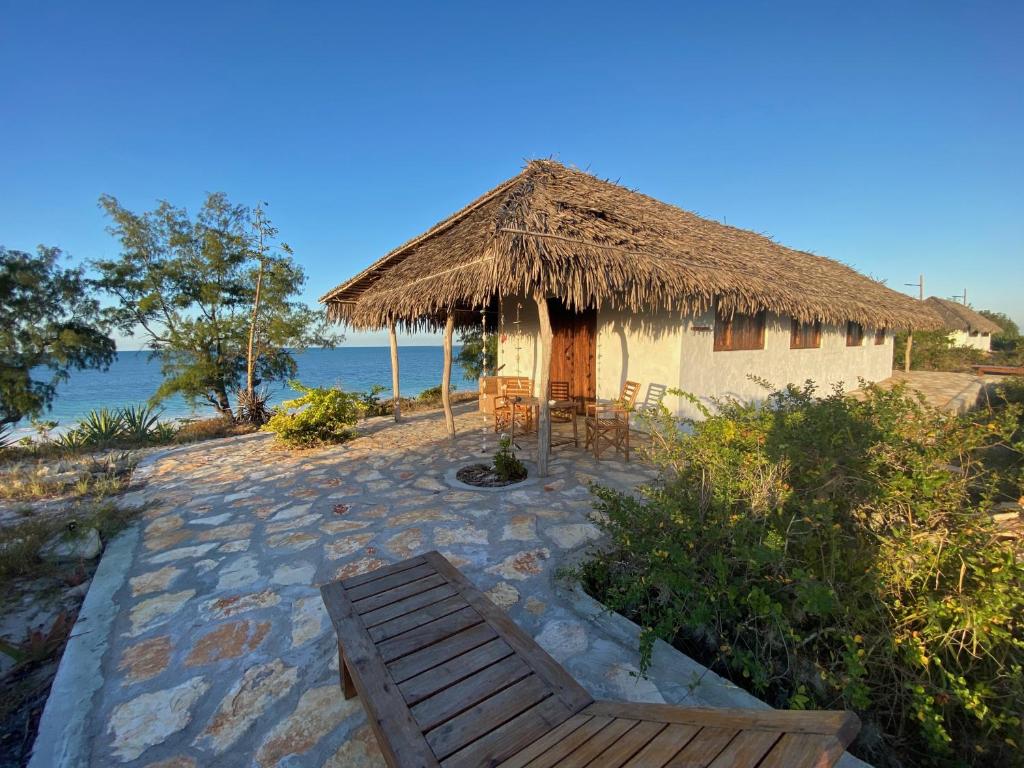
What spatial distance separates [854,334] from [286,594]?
46.4 ft

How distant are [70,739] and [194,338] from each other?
40.5 feet

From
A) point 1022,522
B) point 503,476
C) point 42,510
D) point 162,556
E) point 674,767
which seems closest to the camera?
point 674,767

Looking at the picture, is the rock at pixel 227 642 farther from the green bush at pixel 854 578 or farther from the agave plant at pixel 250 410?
the agave plant at pixel 250 410

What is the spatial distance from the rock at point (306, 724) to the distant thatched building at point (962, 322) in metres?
30.2

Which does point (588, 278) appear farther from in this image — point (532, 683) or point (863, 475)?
point (532, 683)

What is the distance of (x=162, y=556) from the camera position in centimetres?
360

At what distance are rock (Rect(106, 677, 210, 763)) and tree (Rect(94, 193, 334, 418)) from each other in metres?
10.8

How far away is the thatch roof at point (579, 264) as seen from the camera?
4.93m

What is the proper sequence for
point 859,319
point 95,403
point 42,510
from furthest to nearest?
point 95,403, point 859,319, point 42,510

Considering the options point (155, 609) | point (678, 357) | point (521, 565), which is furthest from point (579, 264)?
point (155, 609)

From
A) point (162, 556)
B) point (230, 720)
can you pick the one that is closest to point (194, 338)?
point (162, 556)

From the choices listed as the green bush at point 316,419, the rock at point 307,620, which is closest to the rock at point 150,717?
the rock at point 307,620

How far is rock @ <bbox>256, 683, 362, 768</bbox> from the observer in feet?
6.02

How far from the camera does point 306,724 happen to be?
1968 mm
